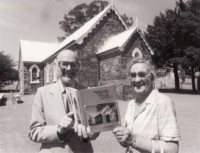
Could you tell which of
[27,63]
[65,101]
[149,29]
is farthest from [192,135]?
[149,29]

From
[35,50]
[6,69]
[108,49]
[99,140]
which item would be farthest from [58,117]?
[6,69]

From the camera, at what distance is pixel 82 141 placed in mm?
2711

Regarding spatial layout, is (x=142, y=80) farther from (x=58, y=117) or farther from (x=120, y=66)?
(x=120, y=66)

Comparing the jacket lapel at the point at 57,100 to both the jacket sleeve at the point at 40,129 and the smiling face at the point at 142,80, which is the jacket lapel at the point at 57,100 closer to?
the jacket sleeve at the point at 40,129

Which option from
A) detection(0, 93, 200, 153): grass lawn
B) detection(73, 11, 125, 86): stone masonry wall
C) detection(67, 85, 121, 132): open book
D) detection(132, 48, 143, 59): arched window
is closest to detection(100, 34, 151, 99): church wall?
detection(132, 48, 143, 59): arched window

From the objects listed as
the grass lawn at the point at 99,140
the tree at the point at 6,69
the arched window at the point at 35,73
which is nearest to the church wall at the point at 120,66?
the grass lawn at the point at 99,140

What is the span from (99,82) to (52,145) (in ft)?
58.3

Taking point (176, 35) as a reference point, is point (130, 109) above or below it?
below

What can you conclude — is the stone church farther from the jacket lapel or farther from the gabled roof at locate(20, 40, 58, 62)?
the jacket lapel

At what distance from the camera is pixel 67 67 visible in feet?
9.30

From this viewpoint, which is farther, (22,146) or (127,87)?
(127,87)

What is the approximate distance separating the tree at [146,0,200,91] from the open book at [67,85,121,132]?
26.5m

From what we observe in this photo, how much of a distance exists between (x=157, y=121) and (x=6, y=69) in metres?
42.5

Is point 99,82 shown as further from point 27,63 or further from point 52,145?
A: point 52,145
